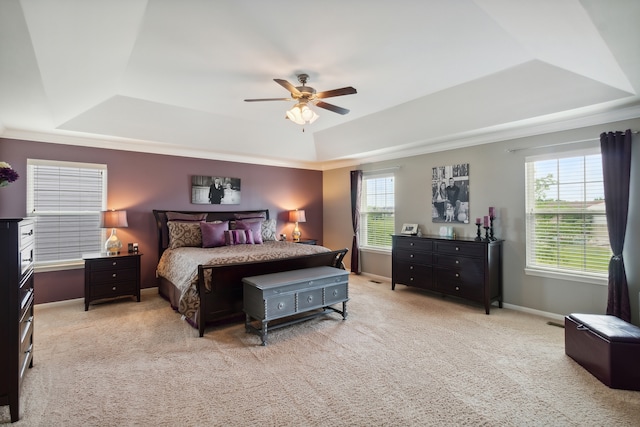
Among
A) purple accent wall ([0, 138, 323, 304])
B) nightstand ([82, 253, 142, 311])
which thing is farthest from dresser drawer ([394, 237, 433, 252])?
nightstand ([82, 253, 142, 311])

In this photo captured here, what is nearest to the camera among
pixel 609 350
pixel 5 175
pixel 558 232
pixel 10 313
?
pixel 10 313

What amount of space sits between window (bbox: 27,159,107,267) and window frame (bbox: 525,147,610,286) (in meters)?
6.25

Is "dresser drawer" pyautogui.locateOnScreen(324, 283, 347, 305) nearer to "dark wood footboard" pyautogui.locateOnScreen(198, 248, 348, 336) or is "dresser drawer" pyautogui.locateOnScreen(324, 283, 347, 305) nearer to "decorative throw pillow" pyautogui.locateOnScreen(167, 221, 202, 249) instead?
"dark wood footboard" pyautogui.locateOnScreen(198, 248, 348, 336)

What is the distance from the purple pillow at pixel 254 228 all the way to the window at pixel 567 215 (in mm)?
4116

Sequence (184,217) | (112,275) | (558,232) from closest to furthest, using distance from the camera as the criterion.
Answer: (558,232) < (112,275) < (184,217)

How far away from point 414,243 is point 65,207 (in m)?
5.34

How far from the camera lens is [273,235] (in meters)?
6.01

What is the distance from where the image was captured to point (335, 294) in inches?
154

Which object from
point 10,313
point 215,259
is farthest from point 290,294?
point 10,313

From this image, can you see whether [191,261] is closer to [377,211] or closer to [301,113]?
[301,113]

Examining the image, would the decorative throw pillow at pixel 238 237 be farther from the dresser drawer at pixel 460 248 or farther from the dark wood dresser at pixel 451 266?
the dresser drawer at pixel 460 248

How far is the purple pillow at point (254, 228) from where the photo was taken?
545 cm

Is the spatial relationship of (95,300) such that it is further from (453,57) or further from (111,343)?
(453,57)

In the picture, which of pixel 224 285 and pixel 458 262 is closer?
Answer: pixel 224 285
